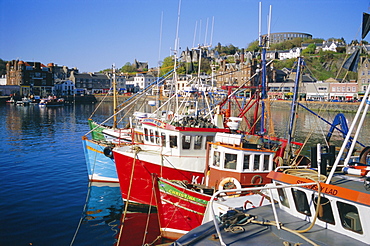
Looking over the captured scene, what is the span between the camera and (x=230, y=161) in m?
15.9

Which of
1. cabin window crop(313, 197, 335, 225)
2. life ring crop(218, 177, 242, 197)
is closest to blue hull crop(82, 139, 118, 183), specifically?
life ring crop(218, 177, 242, 197)

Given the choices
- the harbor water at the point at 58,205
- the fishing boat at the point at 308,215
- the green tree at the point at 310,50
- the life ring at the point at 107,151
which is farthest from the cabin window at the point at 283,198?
the green tree at the point at 310,50

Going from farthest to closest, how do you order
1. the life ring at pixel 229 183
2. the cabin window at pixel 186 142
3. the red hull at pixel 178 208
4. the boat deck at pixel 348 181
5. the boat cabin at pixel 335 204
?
the cabin window at pixel 186 142, the life ring at pixel 229 183, the red hull at pixel 178 208, the boat deck at pixel 348 181, the boat cabin at pixel 335 204

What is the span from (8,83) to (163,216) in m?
147

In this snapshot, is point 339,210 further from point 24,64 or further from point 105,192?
point 24,64

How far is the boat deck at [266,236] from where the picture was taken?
859 cm

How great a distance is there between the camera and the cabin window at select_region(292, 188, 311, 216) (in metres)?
9.56

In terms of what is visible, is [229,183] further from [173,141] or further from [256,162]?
[173,141]

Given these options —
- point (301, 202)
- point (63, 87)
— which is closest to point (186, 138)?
point (301, 202)

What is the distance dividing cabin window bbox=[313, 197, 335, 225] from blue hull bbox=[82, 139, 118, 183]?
662 inches

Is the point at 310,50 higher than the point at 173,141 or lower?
higher

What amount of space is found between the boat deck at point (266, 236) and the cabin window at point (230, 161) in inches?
243

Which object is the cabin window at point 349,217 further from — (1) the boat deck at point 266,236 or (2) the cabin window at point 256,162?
(2) the cabin window at point 256,162

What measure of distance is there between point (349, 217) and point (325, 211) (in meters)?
0.66
